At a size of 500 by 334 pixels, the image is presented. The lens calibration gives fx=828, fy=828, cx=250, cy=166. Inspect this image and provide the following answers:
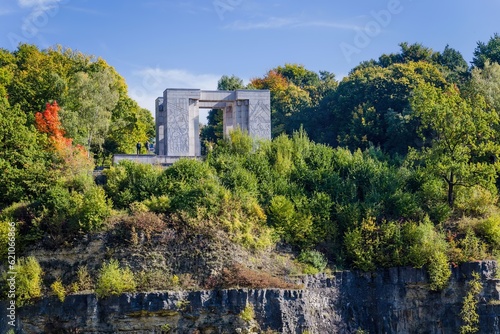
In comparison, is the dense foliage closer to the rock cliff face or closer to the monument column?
the rock cliff face

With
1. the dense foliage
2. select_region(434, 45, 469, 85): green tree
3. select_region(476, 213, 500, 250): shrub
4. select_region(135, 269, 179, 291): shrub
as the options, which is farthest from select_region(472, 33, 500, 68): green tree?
select_region(135, 269, 179, 291): shrub

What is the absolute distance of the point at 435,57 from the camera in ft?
177

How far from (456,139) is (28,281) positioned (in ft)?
57.9

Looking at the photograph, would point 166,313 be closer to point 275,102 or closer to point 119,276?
point 119,276

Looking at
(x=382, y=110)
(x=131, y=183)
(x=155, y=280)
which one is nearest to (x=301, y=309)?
(x=155, y=280)

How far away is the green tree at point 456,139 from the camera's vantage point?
109ft

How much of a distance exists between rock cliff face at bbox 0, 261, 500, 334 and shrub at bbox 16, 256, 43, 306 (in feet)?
1.18

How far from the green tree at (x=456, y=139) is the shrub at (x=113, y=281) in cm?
1303

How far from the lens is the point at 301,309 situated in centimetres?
2902

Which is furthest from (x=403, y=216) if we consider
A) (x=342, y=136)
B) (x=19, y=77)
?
(x=19, y=77)

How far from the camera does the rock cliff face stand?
28.5 meters

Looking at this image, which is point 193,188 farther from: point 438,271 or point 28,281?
point 438,271

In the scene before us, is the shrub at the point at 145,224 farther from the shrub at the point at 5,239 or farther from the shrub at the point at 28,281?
the shrub at the point at 5,239

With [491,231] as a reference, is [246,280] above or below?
below
